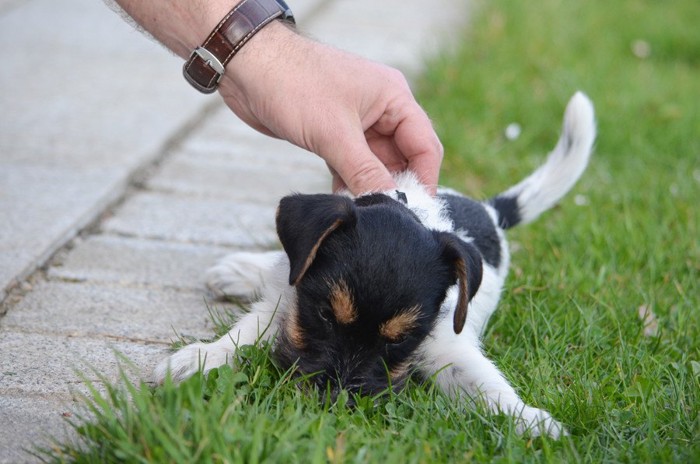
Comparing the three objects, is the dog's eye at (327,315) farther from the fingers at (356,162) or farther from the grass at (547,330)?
the fingers at (356,162)

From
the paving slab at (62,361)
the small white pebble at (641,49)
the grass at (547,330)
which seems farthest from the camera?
the small white pebble at (641,49)

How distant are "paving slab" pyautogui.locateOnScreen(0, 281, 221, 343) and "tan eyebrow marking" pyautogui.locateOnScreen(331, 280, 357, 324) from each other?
75 centimetres

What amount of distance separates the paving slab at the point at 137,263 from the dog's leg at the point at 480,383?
1.10m

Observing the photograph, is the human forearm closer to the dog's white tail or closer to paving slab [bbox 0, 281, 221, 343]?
paving slab [bbox 0, 281, 221, 343]

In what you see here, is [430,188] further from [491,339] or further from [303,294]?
[303,294]

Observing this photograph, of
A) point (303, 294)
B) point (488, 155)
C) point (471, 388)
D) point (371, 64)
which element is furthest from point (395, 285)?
point (488, 155)

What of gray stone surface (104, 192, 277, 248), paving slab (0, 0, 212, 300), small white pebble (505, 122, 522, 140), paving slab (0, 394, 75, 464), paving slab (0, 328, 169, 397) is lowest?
paving slab (0, 0, 212, 300)

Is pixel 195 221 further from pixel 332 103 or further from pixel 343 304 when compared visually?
pixel 343 304

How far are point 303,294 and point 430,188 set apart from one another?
86 centimetres

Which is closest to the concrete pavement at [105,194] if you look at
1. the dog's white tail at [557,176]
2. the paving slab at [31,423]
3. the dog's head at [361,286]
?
the paving slab at [31,423]

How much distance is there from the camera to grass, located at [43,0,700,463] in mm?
2375

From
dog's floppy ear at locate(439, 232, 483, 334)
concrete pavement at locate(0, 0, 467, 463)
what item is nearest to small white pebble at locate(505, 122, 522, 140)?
concrete pavement at locate(0, 0, 467, 463)

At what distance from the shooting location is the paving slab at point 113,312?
10.8ft

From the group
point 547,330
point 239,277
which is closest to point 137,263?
point 239,277
